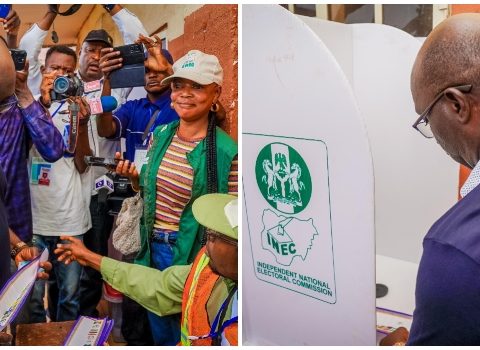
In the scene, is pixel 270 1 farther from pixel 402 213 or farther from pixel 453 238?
pixel 402 213

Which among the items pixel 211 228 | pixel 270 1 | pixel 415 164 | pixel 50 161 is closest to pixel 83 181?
pixel 50 161

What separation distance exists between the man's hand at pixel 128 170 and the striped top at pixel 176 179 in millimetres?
86

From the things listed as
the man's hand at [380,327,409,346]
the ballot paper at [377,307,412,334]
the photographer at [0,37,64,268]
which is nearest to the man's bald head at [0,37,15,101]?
the photographer at [0,37,64,268]

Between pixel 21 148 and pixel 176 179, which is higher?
pixel 21 148

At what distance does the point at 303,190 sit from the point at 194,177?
0.40 metres

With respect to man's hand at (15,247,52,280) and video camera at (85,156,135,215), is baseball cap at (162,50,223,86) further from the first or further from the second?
man's hand at (15,247,52,280)

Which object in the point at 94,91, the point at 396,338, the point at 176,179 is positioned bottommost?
the point at 396,338

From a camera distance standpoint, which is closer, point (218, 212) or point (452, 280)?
point (452, 280)

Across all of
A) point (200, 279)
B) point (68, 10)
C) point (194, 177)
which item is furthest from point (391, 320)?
point (68, 10)

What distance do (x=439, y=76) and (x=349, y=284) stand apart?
77 centimetres

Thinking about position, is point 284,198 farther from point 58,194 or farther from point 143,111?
point 58,194

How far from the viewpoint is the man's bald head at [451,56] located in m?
1.31

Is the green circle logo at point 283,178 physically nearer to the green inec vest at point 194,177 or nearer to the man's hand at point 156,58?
the green inec vest at point 194,177

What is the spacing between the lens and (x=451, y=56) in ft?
4.39
